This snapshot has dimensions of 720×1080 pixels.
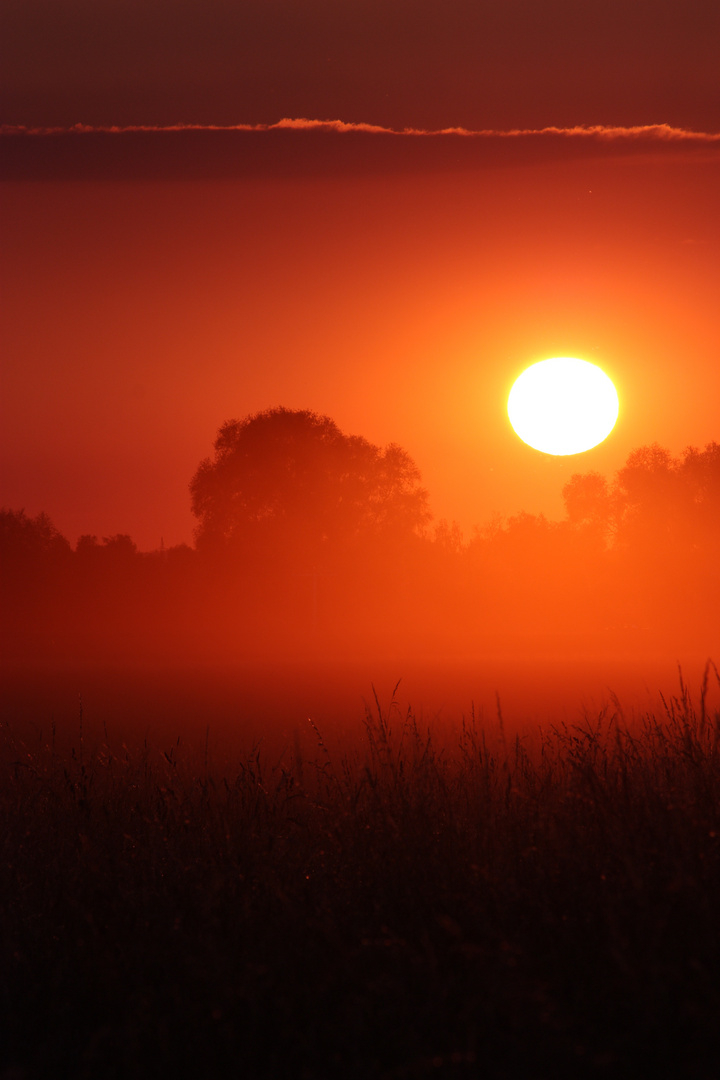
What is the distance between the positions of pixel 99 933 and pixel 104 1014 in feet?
1.69

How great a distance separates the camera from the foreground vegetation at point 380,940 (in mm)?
2840

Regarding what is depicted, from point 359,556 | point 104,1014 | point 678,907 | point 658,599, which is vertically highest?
point 359,556

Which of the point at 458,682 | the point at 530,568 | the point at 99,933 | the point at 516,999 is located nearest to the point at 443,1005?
the point at 516,999

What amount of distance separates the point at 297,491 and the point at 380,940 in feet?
165

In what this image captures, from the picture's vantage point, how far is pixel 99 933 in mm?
3744

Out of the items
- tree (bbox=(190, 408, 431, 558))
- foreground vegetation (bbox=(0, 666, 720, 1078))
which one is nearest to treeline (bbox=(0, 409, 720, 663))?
tree (bbox=(190, 408, 431, 558))

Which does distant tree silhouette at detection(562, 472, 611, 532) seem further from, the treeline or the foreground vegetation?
the foreground vegetation

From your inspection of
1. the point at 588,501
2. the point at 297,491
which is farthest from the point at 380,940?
the point at 588,501

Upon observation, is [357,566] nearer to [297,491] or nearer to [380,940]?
[297,491]

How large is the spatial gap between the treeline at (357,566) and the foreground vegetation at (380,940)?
38314 millimetres

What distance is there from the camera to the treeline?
4750 centimetres

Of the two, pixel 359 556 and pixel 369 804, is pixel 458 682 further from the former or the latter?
pixel 359 556

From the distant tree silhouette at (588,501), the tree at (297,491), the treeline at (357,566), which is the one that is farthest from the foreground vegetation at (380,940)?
the distant tree silhouette at (588,501)

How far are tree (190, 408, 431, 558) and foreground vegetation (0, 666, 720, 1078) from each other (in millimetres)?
47116
